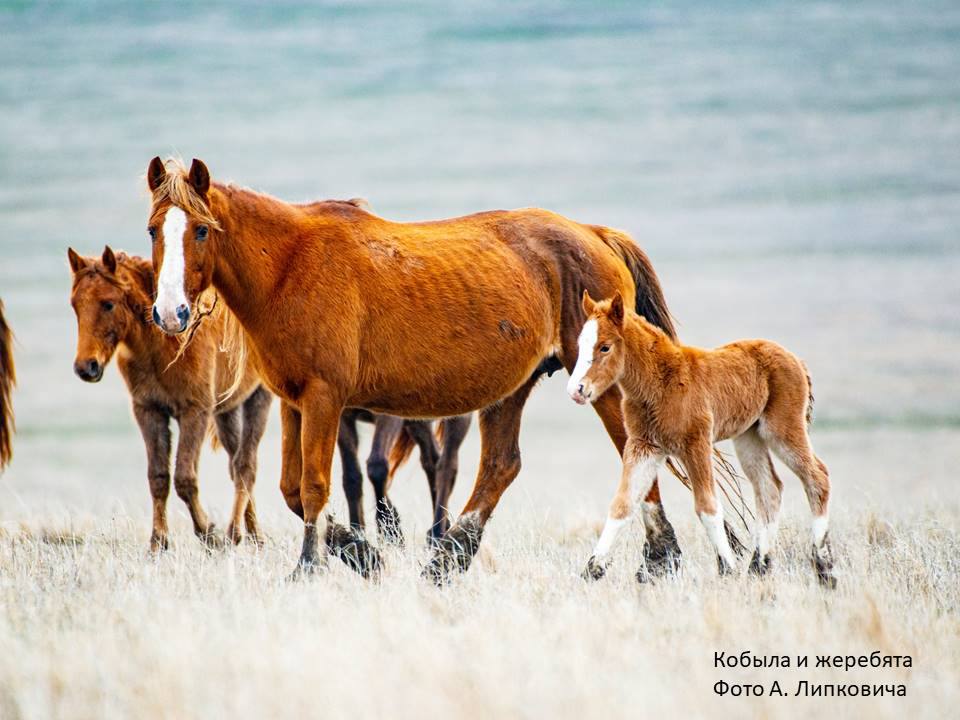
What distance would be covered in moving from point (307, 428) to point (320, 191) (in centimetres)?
5198

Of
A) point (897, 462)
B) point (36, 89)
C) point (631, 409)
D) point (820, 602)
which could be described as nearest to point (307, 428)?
point (631, 409)

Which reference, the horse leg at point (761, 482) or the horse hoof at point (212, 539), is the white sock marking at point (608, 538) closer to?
the horse leg at point (761, 482)

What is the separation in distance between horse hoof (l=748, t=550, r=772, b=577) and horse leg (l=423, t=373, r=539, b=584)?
153 cm

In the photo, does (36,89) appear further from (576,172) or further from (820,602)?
(820,602)

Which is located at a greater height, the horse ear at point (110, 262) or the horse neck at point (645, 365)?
the horse ear at point (110, 262)

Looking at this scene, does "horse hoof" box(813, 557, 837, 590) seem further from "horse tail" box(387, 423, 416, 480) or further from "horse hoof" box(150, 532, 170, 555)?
"horse tail" box(387, 423, 416, 480)

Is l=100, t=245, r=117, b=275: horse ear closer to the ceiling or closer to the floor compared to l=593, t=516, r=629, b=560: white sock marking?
closer to the ceiling

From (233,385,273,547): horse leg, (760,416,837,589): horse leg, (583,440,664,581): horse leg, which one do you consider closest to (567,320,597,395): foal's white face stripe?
(583,440,664,581): horse leg

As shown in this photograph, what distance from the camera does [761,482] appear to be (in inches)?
283

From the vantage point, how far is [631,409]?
6723 millimetres

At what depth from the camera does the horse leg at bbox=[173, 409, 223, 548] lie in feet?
27.9

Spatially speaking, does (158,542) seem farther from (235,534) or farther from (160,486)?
(235,534)

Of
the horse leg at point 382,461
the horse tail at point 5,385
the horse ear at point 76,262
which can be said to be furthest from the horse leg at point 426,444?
the horse tail at point 5,385

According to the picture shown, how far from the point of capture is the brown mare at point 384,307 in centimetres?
642
